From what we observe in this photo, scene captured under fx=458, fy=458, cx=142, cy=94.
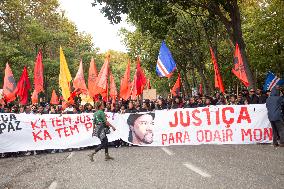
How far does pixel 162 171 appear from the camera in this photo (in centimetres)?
952

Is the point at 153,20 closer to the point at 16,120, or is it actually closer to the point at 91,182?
the point at 16,120

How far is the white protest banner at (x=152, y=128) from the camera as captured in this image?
15922 millimetres

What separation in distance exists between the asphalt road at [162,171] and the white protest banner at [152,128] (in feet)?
8.24

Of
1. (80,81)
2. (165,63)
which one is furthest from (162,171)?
(80,81)

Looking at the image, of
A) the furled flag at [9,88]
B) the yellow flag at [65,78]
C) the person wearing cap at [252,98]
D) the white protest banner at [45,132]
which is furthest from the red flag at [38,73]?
the person wearing cap at [252,98]

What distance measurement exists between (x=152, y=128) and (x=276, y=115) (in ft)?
14.9

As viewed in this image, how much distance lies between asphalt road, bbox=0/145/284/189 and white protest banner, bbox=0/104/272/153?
8.24 ft

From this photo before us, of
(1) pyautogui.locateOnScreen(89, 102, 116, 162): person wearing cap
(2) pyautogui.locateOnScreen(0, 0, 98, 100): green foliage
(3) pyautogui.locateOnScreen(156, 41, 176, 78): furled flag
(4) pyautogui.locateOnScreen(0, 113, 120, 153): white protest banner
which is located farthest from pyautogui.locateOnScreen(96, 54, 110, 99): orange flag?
(2) pyautogui.locateOnScreen(0, 0, 98, 100): green foliage

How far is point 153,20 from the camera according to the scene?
73.8 feet

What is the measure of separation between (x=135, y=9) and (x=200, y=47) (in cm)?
1727

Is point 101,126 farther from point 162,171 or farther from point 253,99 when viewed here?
point 253,99

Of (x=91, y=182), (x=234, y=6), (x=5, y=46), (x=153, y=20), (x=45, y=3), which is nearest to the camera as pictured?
(x=91, y=182)

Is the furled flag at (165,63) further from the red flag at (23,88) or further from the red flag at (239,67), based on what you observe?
the red flag at (23,88)

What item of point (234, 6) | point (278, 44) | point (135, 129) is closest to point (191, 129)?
point (135, 129)
